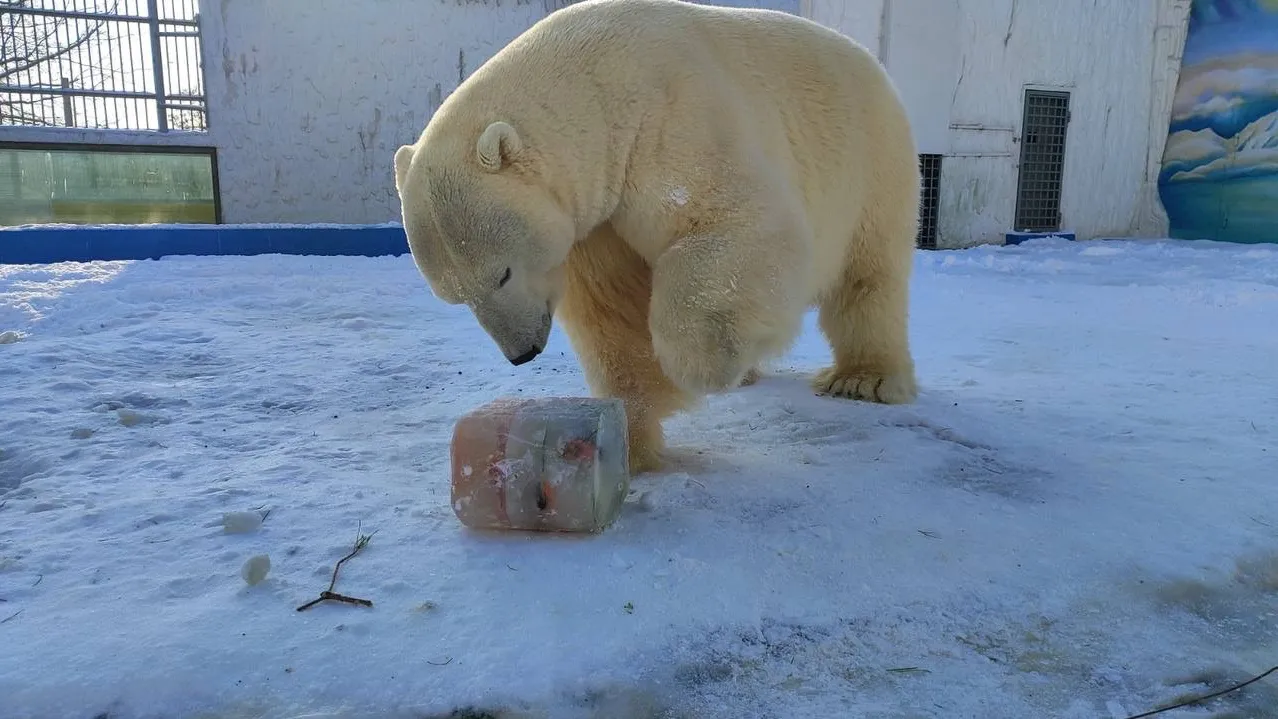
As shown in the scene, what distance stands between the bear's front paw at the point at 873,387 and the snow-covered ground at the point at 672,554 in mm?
98

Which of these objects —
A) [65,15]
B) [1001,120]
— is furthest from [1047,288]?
[65,15]

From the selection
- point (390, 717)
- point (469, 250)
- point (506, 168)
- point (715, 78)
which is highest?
point (715, 78)

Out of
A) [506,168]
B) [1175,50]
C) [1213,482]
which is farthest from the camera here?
[1175,50]

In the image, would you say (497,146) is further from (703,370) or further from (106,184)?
(106,184)

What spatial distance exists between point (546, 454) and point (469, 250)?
0.45 metres

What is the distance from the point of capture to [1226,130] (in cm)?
951

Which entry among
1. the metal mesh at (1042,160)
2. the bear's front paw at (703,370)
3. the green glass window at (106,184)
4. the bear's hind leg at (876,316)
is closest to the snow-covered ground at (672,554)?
the bear's hind leg at (876,316)

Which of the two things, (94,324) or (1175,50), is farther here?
(1175,50)

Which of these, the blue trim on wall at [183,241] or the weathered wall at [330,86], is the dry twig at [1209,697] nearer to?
the blue trim on wall at [183,241]

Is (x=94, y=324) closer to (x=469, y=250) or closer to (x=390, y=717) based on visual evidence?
(x=469, y=250)

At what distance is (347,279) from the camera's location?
5910 mm

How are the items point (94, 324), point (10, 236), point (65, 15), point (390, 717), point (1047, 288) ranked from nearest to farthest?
point (390, 717)
point (94, 324)
point (1047, 288)
point (10, 236)
point (65, 15)

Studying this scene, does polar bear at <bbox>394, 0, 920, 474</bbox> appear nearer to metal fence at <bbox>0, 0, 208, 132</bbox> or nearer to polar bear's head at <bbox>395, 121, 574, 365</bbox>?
polar bear's head at <bbox>395, 121, 574, 365</bbox>

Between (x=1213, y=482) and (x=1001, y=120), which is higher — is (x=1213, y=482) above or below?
below
